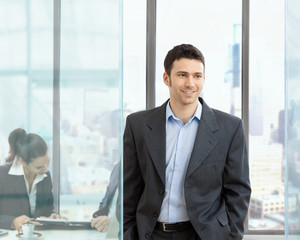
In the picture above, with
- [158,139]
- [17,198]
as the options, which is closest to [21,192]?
[17,198]

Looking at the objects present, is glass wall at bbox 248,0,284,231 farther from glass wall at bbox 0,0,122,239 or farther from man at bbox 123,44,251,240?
glass wall at bbox 0,0,122,239

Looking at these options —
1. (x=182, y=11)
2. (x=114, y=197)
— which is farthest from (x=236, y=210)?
(x=182, y=11)

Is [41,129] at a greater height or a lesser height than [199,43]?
lesser

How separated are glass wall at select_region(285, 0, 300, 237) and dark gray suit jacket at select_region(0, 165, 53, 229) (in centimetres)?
61

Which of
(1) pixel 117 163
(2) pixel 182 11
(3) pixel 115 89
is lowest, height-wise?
(1) pixel 117 163

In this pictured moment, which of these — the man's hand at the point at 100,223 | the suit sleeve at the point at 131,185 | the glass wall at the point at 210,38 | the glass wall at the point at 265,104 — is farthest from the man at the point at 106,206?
the glass wall at the point at 265,104

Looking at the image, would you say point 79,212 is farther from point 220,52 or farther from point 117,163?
point 220,52

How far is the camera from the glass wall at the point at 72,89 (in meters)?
→ 0.73

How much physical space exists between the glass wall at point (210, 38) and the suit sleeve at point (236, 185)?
66.7 inches

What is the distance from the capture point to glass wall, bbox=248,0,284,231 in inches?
122

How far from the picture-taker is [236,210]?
1.38m

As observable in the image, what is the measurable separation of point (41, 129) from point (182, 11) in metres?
2.53

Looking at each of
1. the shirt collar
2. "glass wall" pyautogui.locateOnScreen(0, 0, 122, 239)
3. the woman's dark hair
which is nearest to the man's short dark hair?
the shirt collar

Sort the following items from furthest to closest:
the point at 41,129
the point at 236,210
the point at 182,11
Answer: the point at 182,11
the point at 236,210
the point at 41,129
